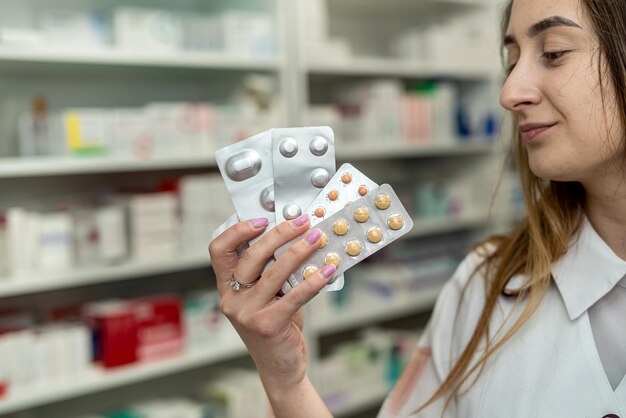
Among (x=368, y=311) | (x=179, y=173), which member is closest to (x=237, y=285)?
(x=179, y=173)

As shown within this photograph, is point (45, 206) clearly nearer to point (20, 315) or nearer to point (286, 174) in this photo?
point (20, 315)

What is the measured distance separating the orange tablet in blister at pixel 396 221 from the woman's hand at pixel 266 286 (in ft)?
0.34

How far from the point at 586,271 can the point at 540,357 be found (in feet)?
0.53

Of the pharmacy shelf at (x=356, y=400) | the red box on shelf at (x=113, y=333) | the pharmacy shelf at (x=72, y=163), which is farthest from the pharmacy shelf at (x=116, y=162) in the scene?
the pharmacy shelf at (x=356, y=400)

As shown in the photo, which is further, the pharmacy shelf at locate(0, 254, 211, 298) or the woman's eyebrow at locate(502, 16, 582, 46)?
the pharmacy shelf at locate(0, 254, 211, 298)

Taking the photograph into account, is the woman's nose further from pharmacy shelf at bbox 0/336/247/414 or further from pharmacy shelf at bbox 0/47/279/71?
pharmacy shelf at bbox 0/336/247/414

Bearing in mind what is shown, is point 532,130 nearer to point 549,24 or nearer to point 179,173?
point 549,24

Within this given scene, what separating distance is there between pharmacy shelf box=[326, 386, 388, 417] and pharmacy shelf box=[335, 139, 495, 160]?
1.00 metres

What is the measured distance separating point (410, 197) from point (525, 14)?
6.81 feet

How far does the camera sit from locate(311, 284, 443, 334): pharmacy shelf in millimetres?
2693

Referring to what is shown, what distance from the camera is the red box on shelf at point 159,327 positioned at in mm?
2201

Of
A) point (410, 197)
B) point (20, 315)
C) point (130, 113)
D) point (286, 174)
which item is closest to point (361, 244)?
point (286, 174)

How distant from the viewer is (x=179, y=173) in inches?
104

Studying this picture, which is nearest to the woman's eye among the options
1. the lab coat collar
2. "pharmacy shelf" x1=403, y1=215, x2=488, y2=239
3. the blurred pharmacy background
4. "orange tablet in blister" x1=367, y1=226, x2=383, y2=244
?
the lab coat collar
